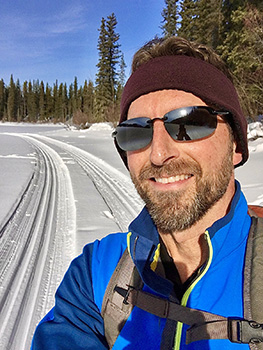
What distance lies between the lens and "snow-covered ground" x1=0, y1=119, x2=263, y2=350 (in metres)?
2.27

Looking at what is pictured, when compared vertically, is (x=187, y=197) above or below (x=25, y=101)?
below

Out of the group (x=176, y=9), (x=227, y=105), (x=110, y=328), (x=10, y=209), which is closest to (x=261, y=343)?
(x=110, y=328)

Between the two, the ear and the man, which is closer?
the man

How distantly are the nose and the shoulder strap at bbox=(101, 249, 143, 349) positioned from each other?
51 centimetres

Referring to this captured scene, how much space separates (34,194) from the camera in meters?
5.45

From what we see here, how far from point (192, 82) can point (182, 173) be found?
46 cm

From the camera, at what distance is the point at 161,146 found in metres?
1.31

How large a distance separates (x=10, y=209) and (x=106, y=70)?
2960 centimetres

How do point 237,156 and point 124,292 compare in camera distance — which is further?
point 237,156

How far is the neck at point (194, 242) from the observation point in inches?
51.0

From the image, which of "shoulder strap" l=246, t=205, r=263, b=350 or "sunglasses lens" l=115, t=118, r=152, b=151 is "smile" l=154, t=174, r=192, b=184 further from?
"shoulder strap" l=246, t=205, r=263, b=350

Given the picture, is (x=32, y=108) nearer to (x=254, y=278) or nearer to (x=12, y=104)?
(x=12, y=104)

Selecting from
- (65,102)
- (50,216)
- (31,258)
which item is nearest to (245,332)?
(31,258)

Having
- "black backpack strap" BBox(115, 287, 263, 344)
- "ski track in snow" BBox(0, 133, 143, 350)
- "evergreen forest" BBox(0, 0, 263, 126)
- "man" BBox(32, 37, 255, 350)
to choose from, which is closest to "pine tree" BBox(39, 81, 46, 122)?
"evergreen forest" BBox(0, 0, 263, 126)
